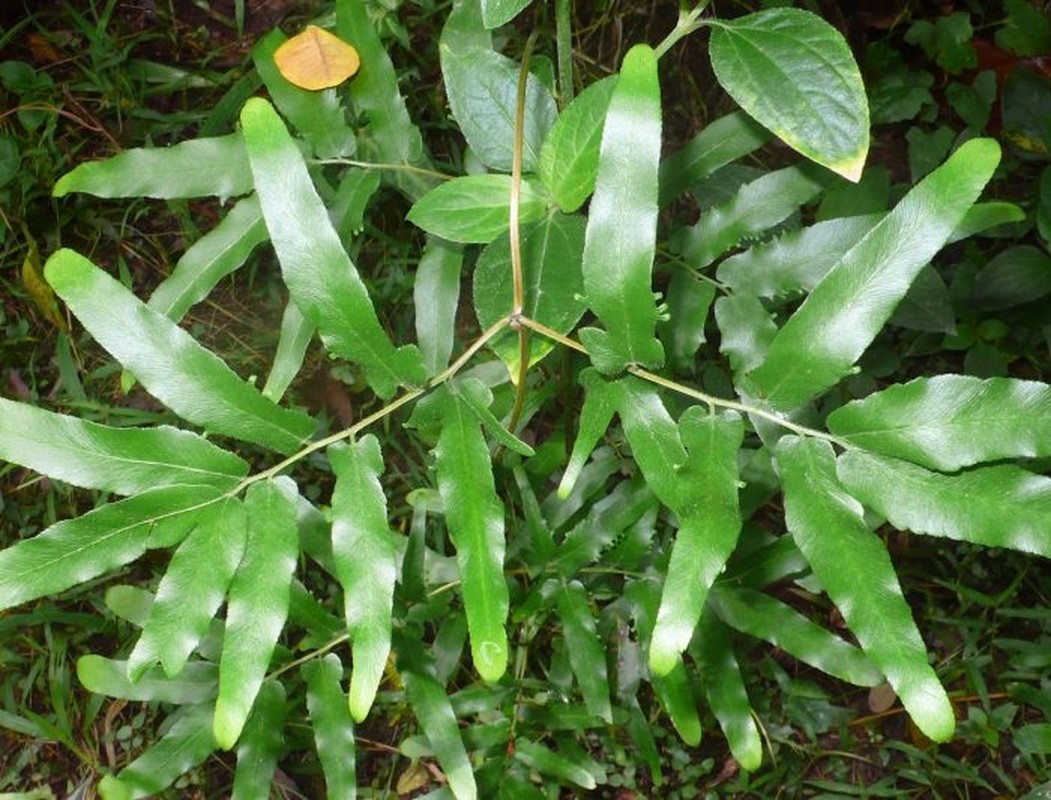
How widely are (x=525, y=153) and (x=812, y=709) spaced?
151cm

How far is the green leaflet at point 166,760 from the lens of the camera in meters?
1.71

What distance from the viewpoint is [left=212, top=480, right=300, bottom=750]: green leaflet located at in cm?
121

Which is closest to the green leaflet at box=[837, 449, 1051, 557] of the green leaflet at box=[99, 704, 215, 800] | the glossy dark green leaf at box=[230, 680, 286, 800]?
the glossy dark green leaf at box=[230, 680, 286, 800]

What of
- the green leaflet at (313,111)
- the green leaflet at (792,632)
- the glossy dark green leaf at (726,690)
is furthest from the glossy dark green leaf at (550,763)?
the green leaflet at (313,111)

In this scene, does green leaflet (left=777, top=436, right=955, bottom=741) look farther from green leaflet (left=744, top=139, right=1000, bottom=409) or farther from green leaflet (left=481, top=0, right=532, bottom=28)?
green leaflet (left=481, top=0, right=532, bottom=28)

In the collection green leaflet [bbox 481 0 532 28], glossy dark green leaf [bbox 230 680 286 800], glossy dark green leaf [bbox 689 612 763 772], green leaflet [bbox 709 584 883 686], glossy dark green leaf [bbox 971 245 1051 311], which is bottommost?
glossy dark green leaf [bbox 230 680 286 800]

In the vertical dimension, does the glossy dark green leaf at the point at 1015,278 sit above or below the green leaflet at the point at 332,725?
above

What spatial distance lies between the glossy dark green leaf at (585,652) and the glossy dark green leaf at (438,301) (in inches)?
19.5

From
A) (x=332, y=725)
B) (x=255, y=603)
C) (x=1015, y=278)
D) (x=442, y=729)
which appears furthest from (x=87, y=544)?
(x=1015, y=278)

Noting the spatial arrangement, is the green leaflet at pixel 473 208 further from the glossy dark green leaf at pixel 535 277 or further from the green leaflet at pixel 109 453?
the green leaflet at pixel 109 453

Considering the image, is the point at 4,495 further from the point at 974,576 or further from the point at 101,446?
the point at 974,576

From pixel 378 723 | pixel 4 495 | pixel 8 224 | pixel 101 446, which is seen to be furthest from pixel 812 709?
pixel 8 224

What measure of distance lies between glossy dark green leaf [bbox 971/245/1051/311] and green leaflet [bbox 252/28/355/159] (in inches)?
57.9

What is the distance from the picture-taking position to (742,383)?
133 centimetres
